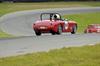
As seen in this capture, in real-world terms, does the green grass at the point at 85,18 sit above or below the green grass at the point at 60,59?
below

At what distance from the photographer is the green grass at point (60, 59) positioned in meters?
11.5

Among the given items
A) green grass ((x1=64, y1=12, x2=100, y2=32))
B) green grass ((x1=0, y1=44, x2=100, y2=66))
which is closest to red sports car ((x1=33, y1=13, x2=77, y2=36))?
green grass ((x1=0, y1=44, x2=100, y2=66))

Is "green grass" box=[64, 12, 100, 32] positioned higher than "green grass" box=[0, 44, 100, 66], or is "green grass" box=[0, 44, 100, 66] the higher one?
"green grass" box=[0, 44, 100, 66]

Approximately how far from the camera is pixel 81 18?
56.8m

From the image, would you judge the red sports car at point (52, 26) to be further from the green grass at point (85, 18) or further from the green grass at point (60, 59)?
the green grass at point (85, 18)

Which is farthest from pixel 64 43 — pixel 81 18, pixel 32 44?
pixel 81 18

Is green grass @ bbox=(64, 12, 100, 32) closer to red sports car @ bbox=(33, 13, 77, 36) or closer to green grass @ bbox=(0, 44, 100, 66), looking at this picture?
red sports car @ bbox=(33, 13, 77, 36)

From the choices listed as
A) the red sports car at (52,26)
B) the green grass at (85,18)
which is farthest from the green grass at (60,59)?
the green grass at (85,18)

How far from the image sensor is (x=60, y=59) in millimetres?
12258

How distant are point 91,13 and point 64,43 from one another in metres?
45.8

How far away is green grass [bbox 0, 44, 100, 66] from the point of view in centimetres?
1155

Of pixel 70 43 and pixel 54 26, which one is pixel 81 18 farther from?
pixel 70 43

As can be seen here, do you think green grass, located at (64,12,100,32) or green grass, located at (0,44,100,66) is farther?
green grass, located at (64,12,100,32)

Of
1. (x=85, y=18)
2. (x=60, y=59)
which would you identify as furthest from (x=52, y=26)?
(x=85, y=18)
